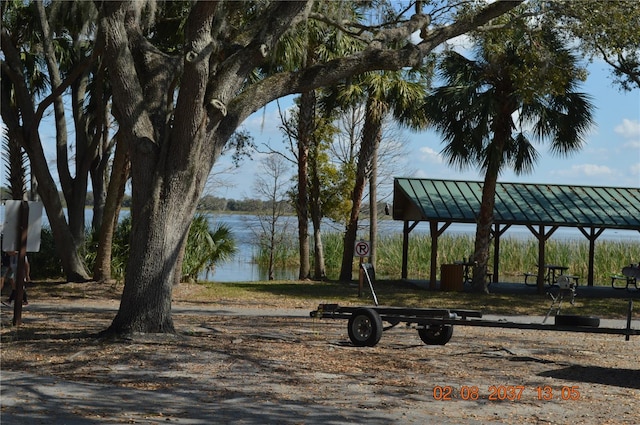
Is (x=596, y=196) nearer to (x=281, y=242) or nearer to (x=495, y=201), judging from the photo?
(x=495, y=201)

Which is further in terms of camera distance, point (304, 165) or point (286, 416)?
point (304, 165)

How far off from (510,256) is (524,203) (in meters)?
8.84

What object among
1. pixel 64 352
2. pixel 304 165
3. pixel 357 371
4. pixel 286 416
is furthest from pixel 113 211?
pixel 286 416

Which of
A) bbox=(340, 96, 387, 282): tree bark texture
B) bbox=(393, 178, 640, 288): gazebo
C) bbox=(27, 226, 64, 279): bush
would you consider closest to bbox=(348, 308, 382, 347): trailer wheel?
bbox=(393, 178, 640, 288): gazebo

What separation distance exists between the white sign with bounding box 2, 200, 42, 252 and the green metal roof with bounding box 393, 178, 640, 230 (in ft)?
47.4

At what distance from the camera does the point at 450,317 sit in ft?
38.8

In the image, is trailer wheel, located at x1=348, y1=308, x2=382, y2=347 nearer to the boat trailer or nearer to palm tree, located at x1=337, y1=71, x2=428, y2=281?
the boat trailer

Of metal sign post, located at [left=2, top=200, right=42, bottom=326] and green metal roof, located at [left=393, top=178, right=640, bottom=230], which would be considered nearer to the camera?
metal sign post, located at [left=2, top=200, right=42, bottom=326]

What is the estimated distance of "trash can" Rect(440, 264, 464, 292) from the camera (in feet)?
84.1

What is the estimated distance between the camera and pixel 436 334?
12688 millimetres

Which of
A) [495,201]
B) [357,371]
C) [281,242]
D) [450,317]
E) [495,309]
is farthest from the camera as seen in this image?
[281,242]

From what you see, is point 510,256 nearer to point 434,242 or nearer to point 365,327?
point 434,242

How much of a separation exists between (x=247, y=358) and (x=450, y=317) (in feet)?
9.40

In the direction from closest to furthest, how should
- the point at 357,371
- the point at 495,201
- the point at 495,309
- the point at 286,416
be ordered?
the point at 286,416 → the point at 357,371 → the point at 495,309 → the point at 495,201
